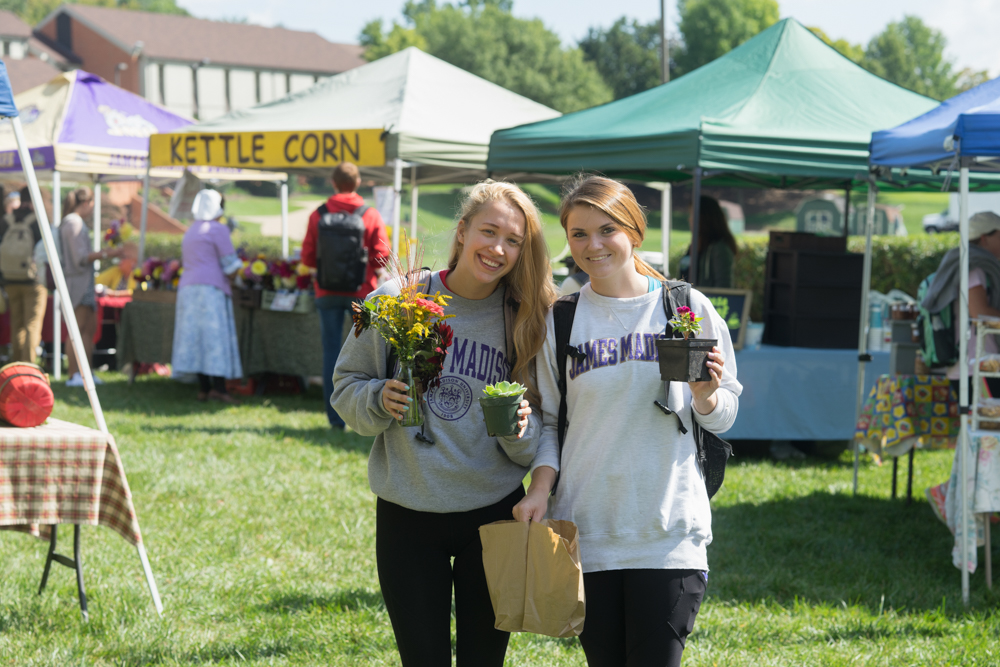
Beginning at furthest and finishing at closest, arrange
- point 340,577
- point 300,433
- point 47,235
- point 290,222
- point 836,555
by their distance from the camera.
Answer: point 290,222 → point 300,433 → point 836,555 → point 340,577 → point 47,235

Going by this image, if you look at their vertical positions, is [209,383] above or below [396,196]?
below

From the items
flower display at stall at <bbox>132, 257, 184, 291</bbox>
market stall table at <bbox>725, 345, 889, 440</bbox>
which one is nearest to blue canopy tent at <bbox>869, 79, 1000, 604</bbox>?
market stall table at <bbox>725, 345, 889, 440</bbox>

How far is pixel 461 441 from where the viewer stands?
2.25 meters

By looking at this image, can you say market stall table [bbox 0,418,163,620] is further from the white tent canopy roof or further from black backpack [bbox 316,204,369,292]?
the white tent canopy roof

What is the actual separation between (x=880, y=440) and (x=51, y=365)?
8.65 m

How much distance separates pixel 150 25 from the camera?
58.1 meters

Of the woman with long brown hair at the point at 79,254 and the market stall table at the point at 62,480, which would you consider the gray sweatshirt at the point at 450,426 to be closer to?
the market stall table at the point at 62,480

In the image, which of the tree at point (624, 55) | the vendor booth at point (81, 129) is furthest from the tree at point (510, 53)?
the vendor booth at point (81, 129)

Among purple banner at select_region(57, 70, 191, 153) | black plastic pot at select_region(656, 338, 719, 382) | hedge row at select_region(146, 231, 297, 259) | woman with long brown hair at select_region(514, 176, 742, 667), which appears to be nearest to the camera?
black plastic pot at select_region(656, 338, 719, 382)

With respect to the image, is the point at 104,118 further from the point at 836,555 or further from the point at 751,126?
the point at 836,555

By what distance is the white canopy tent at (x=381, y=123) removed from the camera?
25.7 feet

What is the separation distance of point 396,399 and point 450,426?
8.5 inches

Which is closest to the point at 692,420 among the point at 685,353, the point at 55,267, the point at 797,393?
the point at 685,353

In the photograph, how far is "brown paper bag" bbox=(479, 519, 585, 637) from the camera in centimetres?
199
